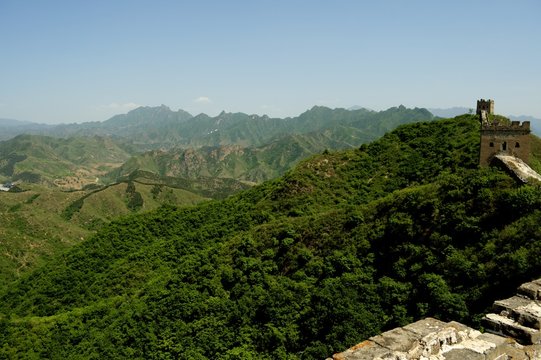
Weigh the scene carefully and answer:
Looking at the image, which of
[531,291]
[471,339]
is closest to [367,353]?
[471,339]

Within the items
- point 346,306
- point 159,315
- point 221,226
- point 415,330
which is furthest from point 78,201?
point 415,330

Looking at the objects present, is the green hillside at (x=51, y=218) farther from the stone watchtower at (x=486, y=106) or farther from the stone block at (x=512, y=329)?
the stone block at (x=512, y=329)

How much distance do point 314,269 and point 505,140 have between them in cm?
2246

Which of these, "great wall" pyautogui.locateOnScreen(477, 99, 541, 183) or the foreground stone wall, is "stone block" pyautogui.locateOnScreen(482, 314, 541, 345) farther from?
"great wall" pyautogui.locateOnScreen(477, 99, 541, 183)

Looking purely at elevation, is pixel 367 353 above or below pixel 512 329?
below

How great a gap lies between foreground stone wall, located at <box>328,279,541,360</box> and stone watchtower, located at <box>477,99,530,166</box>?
34717 millimetres

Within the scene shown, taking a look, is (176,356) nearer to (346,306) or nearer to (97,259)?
(346,306)

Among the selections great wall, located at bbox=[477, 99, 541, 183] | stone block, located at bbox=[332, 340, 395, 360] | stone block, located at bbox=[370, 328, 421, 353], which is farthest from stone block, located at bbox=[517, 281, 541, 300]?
great wall, located at bbox=[477, 99, 541, 183]

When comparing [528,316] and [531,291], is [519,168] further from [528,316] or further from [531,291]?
[528,316]

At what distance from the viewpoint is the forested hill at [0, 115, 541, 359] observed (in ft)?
75.9

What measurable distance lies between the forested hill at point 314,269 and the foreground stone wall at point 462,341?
13.0m

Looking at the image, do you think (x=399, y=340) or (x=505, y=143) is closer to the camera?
(x=399, y=340)

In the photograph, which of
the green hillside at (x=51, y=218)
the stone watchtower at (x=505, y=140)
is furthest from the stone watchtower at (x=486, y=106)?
the green hillside at (x=51, y=218)

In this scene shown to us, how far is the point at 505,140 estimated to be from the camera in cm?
3778
